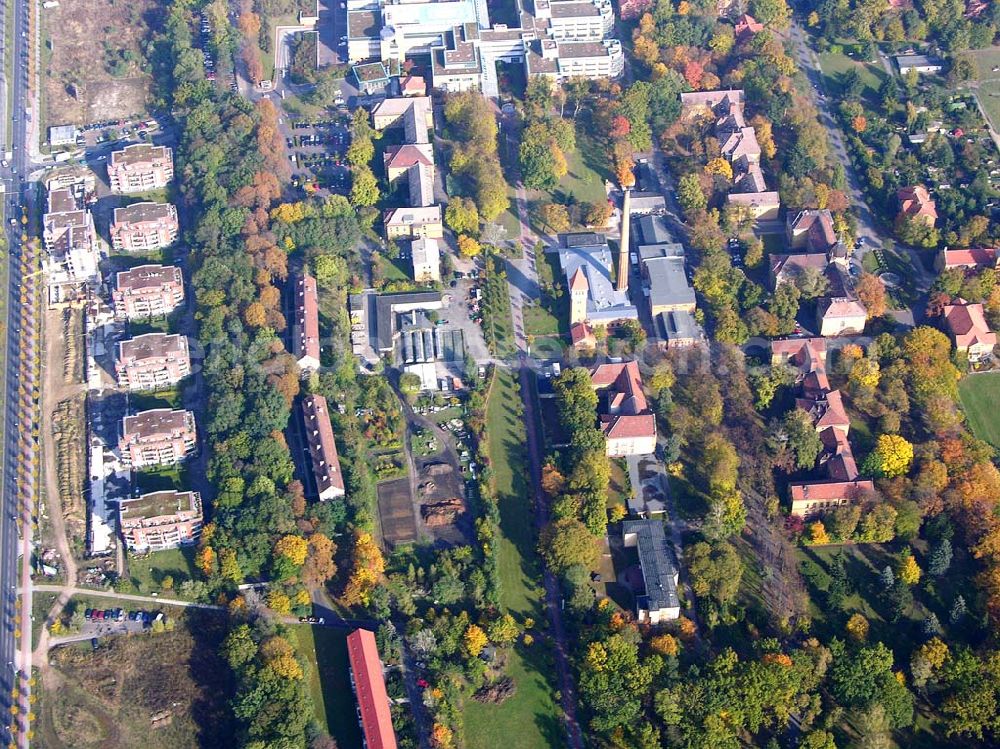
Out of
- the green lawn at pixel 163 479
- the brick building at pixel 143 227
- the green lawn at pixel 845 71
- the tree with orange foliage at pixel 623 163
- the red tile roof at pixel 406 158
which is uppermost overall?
the green lawn at pixel 845 71

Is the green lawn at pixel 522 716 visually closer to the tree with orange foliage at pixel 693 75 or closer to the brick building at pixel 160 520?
the brick building at pixel 160 520

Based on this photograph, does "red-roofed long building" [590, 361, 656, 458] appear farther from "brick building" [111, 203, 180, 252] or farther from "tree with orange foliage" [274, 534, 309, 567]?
"brick building" [111, 203, 180, 252]

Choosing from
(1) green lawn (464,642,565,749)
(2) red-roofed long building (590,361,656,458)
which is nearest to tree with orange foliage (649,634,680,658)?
(1) green lawn (464,642,565,749)

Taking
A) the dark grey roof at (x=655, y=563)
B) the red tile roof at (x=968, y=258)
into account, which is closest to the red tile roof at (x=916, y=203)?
the red tile roof at (x=968, y=258)

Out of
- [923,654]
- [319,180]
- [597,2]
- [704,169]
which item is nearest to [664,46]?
[597,2]

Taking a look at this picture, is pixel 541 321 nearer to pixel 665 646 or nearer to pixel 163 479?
pixel 665 646
